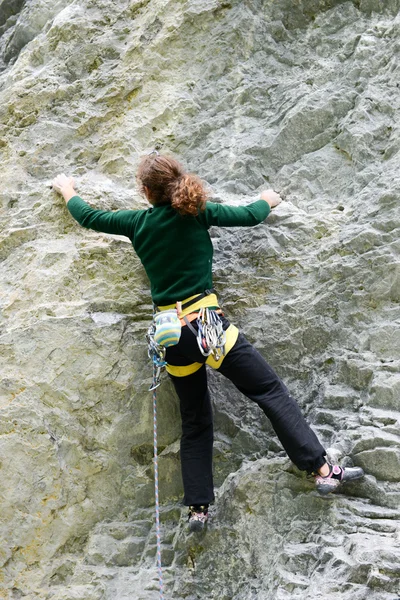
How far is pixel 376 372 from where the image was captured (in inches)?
150

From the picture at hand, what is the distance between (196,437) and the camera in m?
3.94

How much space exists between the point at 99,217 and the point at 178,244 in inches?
24.9

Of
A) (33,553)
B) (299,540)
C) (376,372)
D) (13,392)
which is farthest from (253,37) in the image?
(33,553)

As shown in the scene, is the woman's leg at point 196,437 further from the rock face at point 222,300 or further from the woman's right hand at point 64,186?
the woman's right hand at point 64,186

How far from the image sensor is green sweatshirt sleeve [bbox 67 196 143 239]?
3908 millimetres

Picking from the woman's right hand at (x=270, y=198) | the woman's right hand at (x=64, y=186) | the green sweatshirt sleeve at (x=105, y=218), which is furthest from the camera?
the woman's right hand at (x=64, y=186)

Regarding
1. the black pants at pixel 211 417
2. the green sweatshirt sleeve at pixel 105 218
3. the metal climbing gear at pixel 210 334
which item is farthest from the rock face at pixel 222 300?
the metal climbing gear at pixel 210 334

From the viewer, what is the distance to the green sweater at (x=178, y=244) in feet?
12.3

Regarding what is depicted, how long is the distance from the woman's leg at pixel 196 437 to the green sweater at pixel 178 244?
0.55 meters

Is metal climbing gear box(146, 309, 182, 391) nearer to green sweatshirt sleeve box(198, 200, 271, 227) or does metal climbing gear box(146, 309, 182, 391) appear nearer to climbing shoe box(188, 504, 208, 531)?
green sweatshirt sleeve box(198, 200, 271, 227)

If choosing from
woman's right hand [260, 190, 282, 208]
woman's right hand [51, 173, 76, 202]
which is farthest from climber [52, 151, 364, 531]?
woman's right hand [51, 173, 76, 202]

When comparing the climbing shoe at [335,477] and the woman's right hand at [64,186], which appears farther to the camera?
the woman's right hand at [64,186]

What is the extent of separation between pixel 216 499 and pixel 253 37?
148 inches

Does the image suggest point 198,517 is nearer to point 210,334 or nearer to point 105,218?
point 210,334
